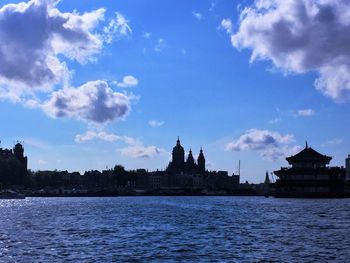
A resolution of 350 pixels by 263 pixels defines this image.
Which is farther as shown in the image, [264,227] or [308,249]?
[264,227]

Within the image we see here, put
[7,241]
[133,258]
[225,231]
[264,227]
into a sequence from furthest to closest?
[264,227] < [225,231] < [7,241] < [133,258]

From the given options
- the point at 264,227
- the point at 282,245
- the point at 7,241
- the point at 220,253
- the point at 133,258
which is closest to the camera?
the point at 133,258

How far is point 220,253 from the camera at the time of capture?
42.1 m

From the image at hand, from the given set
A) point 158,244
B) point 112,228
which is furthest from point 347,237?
point 112,228

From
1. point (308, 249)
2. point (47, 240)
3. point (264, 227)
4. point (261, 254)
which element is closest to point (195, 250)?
point (261, 254)

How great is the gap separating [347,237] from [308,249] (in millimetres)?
10446

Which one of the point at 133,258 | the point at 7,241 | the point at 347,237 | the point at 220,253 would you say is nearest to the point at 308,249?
the point at 220,253

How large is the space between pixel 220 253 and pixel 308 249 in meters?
7.02

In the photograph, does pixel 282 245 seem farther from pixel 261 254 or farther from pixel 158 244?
pixel 158 244

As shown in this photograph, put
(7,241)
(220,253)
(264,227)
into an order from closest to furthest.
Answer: (220,253)
(7,241)
(264,227)

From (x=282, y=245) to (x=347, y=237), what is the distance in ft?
30.4

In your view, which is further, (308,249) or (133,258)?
(308,249)

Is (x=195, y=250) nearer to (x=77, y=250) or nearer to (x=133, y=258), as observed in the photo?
(x=133, y=258)

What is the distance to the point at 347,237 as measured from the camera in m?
52.2
